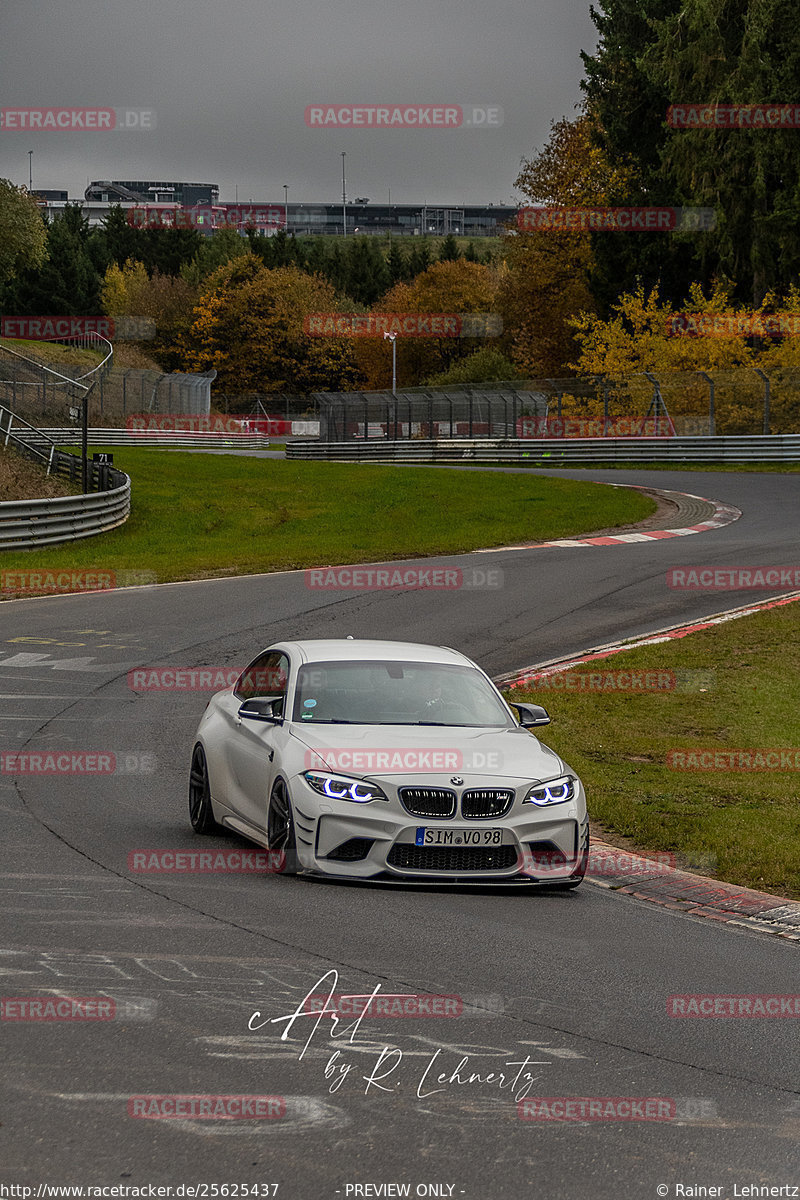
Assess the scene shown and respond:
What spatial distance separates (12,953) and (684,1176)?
11.2ft

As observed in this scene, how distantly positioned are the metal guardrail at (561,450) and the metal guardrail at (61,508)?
21189 mm

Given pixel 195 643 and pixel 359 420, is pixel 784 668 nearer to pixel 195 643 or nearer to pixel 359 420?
pixel 195 643

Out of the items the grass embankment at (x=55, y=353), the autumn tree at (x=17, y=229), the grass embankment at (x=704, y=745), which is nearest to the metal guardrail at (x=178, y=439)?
the grass embankment at (x=55, y=353)

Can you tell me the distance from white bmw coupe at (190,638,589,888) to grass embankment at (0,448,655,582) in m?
18.1

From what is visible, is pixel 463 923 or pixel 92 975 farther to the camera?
pixel 463 923

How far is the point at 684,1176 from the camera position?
14.7 feet

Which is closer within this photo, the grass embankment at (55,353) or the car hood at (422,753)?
the car hood at (422,753)

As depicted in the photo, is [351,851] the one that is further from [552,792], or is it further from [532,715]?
[532,715]

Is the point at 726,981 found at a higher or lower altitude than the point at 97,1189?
lower

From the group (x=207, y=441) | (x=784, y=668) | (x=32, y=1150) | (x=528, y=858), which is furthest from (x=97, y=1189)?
(x=207, y=441)

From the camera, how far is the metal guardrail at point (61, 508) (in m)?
31.1

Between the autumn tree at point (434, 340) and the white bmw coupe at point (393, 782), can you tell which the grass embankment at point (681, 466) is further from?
the autumn tree at point (434, 340)

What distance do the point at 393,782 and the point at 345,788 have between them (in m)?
0.28
